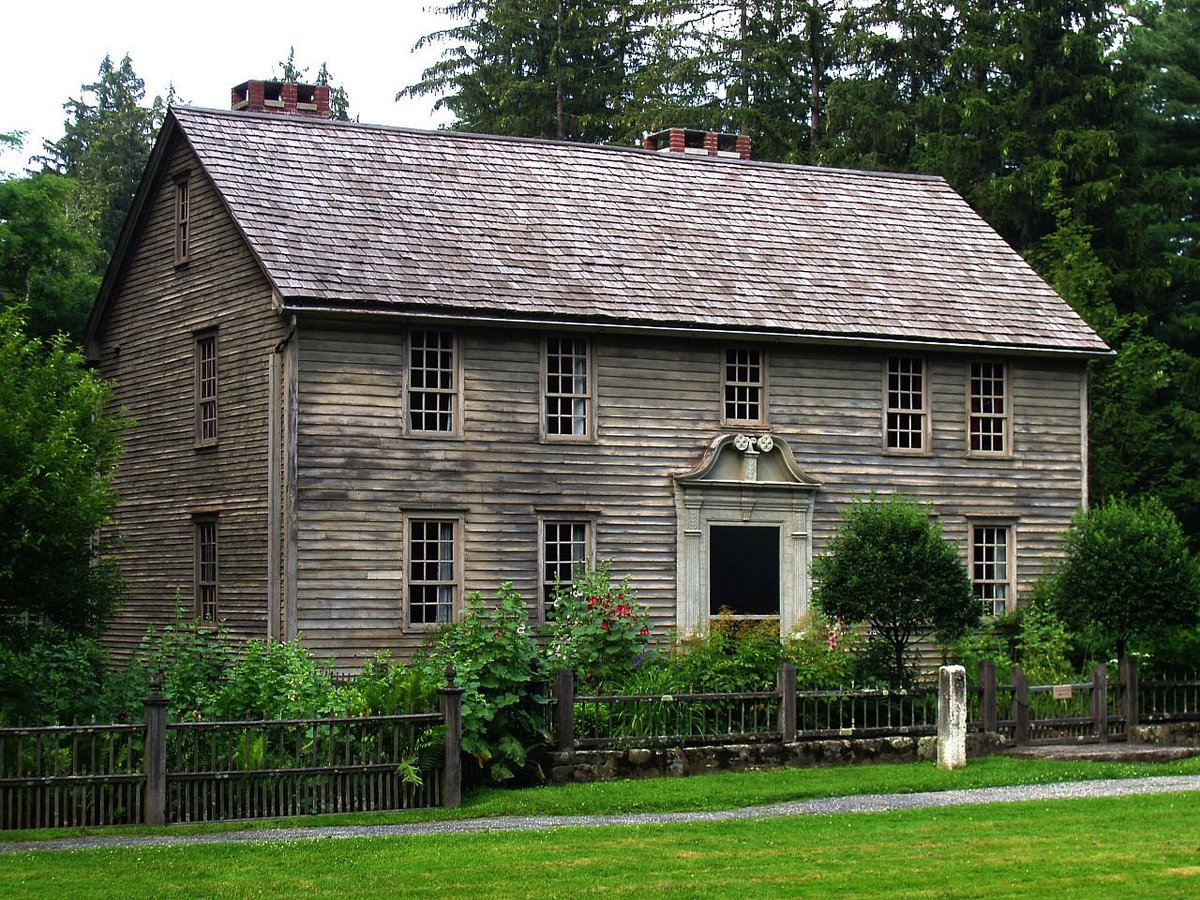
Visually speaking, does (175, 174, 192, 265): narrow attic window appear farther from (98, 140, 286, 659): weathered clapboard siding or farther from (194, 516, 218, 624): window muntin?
(194, 516, 218, 624): window muntin

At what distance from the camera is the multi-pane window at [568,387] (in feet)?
89.6

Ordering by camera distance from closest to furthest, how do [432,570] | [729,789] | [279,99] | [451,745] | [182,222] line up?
[451,745]
[729,789]
[432,570]
[182,222]
[279,99]

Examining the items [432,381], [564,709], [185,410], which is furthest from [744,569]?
[185,410]

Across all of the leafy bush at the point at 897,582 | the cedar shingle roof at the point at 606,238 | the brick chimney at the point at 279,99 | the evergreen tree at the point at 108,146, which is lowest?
the leafy bush at the point at 897,582

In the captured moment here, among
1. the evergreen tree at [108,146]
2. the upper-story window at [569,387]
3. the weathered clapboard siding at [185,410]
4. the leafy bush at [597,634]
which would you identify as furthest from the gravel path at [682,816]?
the evergreen tree at [108,146]

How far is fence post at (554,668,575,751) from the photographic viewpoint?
20.1 m

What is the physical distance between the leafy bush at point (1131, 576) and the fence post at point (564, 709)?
8.22 metres

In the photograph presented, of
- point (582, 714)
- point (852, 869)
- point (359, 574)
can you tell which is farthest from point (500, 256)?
point (852, 869)

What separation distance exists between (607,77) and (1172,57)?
1640cm

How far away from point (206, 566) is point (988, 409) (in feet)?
41.7

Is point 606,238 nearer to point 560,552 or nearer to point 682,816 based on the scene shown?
point 560,552

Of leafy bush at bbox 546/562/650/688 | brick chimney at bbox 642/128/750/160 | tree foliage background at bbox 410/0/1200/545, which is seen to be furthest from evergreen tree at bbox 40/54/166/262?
leafy bush at bbox 546/562/650/688

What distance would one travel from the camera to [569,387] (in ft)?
89.8

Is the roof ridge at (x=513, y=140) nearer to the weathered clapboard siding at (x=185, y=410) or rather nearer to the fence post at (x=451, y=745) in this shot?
the weathered clapboard siding at (x=185, y=410)
